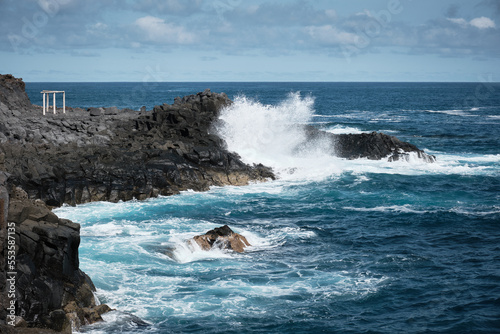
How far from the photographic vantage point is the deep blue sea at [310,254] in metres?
17.7

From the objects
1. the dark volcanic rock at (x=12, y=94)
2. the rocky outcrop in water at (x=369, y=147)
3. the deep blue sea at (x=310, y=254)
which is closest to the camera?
the deep blue sea at (x=310, y=254)

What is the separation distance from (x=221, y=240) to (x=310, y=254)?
3717 mm

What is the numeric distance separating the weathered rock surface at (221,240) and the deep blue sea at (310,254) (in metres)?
0.46

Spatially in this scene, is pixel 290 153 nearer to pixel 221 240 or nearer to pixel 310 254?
pixel 310 254

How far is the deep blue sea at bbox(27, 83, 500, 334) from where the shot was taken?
1773 cm

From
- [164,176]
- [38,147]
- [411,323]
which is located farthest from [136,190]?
[411,323]

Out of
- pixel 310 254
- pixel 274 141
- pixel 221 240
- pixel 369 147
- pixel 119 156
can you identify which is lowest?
pixel 310 254

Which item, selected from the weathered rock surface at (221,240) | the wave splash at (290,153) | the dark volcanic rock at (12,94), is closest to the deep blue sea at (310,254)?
the wave splash at (290,153)

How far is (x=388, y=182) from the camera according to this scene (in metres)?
37.6

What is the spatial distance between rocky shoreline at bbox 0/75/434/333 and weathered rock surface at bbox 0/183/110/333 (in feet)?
0.09

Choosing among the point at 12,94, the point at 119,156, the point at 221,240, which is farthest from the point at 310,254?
the point at 12,94

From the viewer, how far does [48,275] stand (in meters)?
16.4

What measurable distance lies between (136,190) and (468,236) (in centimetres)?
1753

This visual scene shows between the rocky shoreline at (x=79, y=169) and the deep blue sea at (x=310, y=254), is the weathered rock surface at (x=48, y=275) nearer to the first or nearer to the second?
the rocky shoreline at (x=79, y=169)
